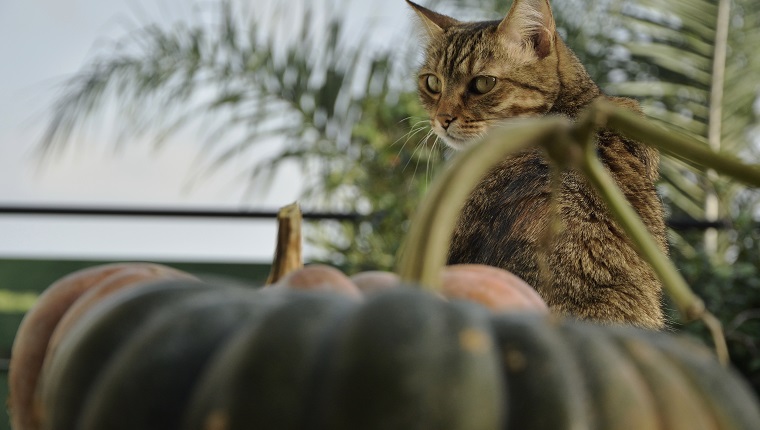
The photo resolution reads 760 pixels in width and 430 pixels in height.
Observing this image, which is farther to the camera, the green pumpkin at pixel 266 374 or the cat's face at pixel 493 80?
the cat's face at pixel 493 80

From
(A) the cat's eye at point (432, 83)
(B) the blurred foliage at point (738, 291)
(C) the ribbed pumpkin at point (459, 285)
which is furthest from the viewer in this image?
(B) the blurred foliage at point (738, 291)

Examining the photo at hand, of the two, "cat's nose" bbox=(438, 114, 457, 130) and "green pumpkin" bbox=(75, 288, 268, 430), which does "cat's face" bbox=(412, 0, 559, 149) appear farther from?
"green pumpkin" bbox=(75, 288, 268, 430)

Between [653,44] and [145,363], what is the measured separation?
3330 millimetres

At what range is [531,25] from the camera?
3.98ft

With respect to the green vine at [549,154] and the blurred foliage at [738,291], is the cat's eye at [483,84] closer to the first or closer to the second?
the green vine at [549,154]

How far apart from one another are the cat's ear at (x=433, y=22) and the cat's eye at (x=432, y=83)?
8 cm

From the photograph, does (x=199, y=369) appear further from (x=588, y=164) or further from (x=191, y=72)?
(x=191, y=72)

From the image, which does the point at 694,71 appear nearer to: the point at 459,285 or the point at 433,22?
the point at 433,22

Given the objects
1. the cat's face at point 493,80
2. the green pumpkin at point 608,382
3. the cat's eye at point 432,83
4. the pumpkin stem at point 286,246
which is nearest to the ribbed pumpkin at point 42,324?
the pumpkin stem at point 286,246

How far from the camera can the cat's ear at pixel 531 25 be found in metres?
1.17

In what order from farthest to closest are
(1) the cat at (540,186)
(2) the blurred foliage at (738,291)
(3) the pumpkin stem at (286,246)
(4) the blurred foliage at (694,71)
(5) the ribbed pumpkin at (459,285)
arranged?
(4) the blurred foliage at (694,71), (2) the blurred foliage at (738,291), (1) the cat at (540,186), (3) the pumpkin stem at (286,246), (5) the ribbed pumpkin at (459,285)

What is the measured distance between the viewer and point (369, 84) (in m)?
2.99

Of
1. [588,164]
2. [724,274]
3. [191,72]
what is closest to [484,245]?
[588,164]

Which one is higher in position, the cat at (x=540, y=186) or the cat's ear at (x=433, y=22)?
the cat's ear at (x=433, y=22)
